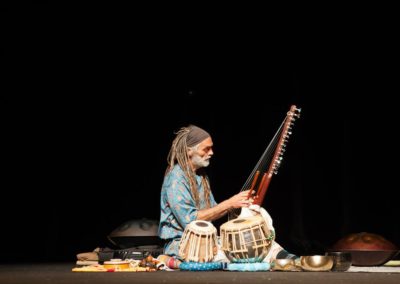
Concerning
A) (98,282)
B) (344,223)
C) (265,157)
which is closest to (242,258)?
(265,157)

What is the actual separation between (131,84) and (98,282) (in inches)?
140

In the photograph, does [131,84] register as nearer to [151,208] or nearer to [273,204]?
[151,208]

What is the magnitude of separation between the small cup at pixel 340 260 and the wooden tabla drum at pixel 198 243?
0.79 metres

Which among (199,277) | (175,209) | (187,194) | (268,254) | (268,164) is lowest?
(199,277)

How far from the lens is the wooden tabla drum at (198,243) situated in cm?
486

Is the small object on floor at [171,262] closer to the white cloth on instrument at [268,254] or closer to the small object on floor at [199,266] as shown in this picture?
the small object on floor at [199,266]

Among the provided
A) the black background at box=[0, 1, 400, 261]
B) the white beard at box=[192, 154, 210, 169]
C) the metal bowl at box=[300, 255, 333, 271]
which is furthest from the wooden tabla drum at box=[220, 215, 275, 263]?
the black background at box=[0, 1, 400, 261]

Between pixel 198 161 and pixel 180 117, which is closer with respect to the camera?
pixel 198 161

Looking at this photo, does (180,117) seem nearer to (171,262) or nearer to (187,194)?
(187,194)

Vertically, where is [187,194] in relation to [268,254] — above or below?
above

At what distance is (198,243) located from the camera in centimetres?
485

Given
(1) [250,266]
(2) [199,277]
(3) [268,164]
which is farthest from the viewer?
(3) [268,164]

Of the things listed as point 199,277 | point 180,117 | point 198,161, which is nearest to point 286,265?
point 199,277

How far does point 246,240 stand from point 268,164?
715 millimetres
